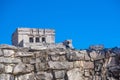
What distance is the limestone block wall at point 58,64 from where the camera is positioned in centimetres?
863

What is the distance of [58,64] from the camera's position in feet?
28.8

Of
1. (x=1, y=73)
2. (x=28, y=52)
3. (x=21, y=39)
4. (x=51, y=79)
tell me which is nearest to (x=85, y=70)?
(x=51, y=79)

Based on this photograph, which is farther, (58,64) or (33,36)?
(33,36)

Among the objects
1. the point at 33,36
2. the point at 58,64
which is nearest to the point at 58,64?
the point at 58,64

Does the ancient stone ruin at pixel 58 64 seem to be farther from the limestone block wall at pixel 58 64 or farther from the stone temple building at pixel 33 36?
the stone temple building at pixel 33 36

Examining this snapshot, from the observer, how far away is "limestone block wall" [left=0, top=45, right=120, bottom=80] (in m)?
8.63

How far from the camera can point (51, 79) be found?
8680mm

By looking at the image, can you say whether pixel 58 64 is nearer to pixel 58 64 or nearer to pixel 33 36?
pixel 58 64

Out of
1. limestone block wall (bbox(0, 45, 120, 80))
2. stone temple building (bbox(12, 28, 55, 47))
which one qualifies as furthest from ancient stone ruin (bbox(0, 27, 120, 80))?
stone temple building (bbox(12, 28, 55, 47))

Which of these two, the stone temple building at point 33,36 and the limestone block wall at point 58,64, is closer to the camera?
the limestone block wall at point 58,64

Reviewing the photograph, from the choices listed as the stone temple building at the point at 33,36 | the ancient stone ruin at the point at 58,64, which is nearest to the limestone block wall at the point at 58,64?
the ancient stone ruin at the point at 58,64

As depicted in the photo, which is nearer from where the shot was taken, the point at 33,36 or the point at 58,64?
the point at 58,64

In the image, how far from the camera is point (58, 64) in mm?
8781

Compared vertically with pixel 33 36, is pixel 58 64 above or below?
below
